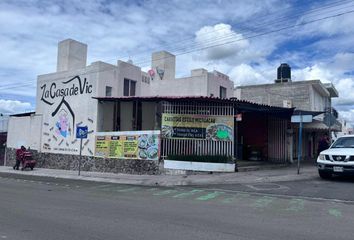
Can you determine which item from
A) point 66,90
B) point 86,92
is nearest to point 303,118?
point 86,92

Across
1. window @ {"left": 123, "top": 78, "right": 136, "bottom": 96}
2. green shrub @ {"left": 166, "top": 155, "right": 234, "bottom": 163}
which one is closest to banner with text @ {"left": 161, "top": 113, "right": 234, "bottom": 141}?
Result: green shrub @ {"left": 166, "top": 155, "right": 234, "bottom": 163}

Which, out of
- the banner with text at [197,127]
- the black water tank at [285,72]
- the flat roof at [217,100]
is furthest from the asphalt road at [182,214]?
the black water tank at [285,72]

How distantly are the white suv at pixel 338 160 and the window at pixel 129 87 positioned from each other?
45.4 feet

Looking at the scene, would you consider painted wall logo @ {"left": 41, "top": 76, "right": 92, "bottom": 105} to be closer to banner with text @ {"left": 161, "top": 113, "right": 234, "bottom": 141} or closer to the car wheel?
banner with text @ {"left": 161, "top": 113, "right": 234, "bottom": 141}

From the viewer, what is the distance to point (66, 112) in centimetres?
2417

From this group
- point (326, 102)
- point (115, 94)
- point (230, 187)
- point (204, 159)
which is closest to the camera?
point (230, 187)

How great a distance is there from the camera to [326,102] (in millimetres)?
34094

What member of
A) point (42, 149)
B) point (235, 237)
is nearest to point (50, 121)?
point (42, 149)

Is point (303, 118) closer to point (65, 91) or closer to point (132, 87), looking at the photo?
point (132, 87)

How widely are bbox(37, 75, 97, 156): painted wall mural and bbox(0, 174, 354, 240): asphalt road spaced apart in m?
10.4

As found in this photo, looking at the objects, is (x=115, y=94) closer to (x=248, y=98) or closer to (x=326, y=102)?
(x=248, y=98)

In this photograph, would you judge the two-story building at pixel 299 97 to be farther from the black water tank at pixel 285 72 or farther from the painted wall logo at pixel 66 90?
the painted wall logo at pixel 66 90

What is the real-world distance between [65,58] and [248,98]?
48.7ft

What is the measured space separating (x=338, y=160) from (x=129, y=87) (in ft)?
48.8
